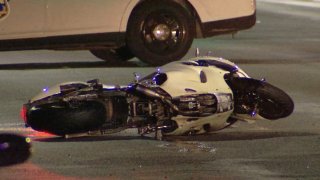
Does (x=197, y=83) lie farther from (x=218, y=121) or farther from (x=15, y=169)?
(x=15, y=169)

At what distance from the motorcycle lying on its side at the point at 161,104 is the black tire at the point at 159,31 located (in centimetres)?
446

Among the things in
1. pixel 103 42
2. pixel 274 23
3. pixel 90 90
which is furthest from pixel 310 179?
pixel 274 23

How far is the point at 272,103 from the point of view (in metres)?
7.66

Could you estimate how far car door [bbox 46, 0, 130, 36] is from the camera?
460 inches

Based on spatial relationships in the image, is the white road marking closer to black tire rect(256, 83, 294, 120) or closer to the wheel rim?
the wheel rim

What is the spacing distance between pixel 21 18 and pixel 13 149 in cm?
453

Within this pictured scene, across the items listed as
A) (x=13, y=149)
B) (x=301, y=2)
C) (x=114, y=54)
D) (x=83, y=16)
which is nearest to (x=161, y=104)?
(x=13, y=149)

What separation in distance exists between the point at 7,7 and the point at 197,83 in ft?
15.3

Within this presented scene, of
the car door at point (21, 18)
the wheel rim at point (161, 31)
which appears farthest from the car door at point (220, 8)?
the car door at point (21, 18)

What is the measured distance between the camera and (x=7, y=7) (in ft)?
37.5

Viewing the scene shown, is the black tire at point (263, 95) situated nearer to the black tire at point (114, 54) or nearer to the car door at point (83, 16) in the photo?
the car door at point (83, 16)

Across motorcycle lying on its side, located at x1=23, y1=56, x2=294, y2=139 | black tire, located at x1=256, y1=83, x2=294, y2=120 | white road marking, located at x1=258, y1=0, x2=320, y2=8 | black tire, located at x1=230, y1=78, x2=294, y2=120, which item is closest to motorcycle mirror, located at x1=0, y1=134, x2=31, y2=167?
motorcycle lying on its side, located at x1=23, y1=56, x2=294, y2=139

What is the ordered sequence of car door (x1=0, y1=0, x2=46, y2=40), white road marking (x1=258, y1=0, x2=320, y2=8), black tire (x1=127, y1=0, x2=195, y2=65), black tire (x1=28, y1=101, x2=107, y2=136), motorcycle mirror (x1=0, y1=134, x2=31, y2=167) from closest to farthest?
motorcycle mirror (x1=0, y1=134, x2=31, y2=167) → black tire (x1=28, y1=101, x2=107, y2=136) → car door (x1=0, y1=0, x2=46, y2=40) → black tire (x1=127, y1=0, x2=195, y2=65) → white road marking (x1=258, y1=0, x2=320, y2=8)

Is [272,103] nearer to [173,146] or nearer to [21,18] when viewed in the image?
[173,146]
